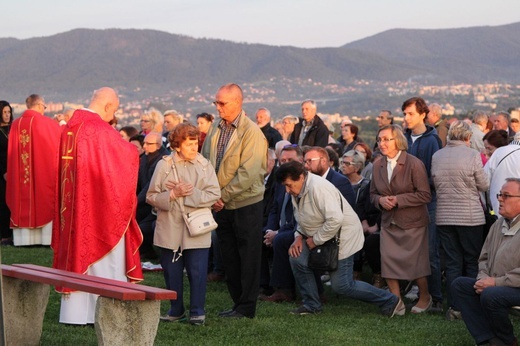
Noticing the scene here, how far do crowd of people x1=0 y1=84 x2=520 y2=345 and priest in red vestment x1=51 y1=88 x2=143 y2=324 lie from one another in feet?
0.04

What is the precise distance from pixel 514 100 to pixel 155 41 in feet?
285

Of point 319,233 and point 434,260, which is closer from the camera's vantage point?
point 319,233

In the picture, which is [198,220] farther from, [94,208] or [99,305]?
[99,305]

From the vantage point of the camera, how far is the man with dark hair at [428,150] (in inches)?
410

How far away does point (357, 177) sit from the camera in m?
11.9

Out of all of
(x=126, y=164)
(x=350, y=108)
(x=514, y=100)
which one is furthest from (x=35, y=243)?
(x=350, y=108)

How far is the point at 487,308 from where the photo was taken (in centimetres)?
811

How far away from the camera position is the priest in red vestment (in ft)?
29.6

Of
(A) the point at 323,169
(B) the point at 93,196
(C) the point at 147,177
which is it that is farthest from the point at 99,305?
(C) the point at 147,177

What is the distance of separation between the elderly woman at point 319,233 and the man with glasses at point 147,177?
382 cm

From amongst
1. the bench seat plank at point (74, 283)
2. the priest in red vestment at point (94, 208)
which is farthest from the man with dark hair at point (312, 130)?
the bench seat plank at point (74, 283)

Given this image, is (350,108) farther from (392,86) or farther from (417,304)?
(417,304)

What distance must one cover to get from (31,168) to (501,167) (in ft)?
26.2

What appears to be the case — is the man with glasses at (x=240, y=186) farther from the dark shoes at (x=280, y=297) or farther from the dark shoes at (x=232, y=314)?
the dark shoes at (x=280, y=297)
